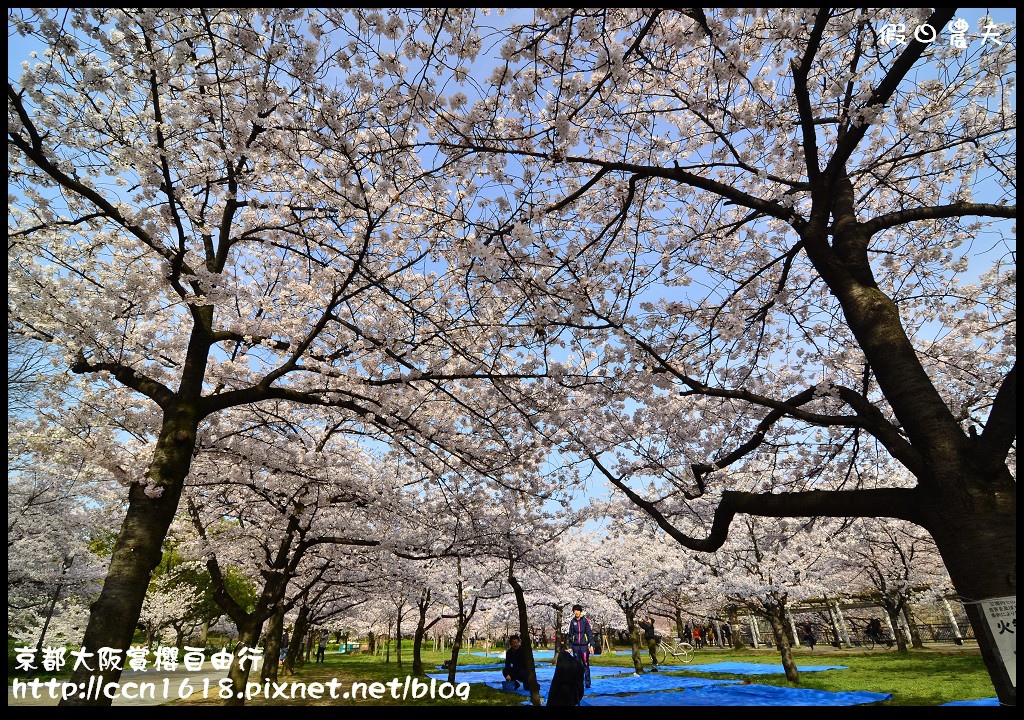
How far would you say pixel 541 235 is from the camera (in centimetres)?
623

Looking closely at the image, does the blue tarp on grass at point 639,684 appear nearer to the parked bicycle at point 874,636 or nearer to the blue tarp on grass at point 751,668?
the blue tarp on grass at point 751,668

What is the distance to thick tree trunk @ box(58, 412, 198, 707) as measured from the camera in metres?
5.11

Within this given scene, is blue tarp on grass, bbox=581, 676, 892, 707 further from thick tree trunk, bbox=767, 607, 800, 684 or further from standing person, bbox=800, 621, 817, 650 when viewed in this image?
standing person, bbox=800, 621, 817, 650

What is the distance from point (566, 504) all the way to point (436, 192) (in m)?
6.05

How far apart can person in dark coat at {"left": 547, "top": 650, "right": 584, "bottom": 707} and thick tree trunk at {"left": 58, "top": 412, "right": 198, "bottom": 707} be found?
6261mm

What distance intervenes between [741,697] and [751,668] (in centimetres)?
838

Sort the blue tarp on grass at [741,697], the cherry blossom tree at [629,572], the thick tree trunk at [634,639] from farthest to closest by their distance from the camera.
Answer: the cherry blossom tree at [629,572] → the thick tree trunk at [634,639] → the blue tarp on grass at [741,697]

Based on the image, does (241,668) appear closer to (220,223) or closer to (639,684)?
(220,223)

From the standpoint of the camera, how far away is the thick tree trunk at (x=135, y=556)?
511 centimetres

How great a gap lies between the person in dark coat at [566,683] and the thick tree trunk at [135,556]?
6261mm

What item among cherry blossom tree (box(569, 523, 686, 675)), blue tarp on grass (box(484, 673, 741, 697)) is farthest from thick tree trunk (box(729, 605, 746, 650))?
blue tarp on grass (box(484, 673, 741, 697))

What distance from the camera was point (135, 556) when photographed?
5586 millimetres

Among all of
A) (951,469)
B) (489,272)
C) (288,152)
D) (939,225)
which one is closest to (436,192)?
(489,272)

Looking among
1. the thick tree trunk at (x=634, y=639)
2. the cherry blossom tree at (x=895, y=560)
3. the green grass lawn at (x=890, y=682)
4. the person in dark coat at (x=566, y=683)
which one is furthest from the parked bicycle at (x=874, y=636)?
the person in dark coat at (x=566, y=683)
